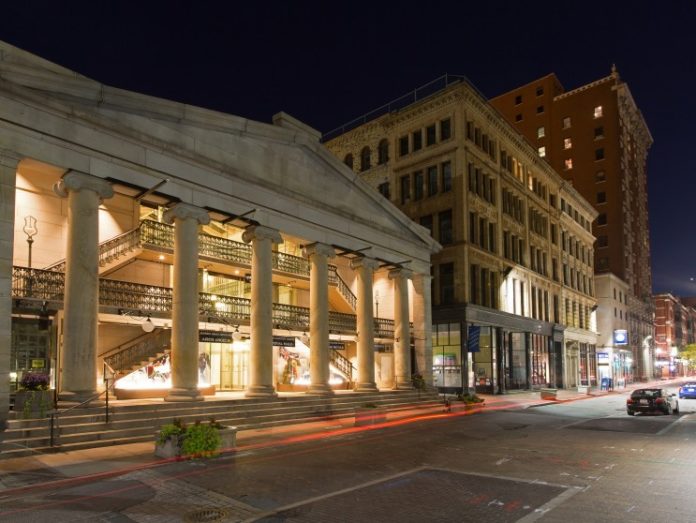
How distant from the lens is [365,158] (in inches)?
2138

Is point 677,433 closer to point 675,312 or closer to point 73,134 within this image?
point 73,134

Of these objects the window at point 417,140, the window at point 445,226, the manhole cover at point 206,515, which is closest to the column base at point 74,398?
the manhole cover at point 206,515

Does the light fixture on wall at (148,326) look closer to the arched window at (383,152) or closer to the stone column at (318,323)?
the stone column at (318,323)

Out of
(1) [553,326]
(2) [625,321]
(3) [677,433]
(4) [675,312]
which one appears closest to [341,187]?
(3) [677,433]

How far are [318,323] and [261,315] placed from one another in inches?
160

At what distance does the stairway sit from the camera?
17156mm

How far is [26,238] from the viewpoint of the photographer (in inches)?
1003

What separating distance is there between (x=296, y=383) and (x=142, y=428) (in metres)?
16.2

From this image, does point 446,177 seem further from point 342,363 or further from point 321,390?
point 321,390

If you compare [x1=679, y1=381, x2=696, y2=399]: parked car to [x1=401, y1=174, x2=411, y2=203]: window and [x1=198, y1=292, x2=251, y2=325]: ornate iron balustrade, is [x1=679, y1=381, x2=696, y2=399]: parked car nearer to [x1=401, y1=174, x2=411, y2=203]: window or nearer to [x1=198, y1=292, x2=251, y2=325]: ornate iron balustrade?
[x1=401, y1=174, x2=411, y2=203]: window

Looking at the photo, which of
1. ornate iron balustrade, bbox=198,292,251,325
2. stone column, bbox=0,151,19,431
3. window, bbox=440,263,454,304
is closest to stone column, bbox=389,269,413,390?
window, bbox=440,263,454,304

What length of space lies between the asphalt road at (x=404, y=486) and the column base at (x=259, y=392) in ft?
21.2

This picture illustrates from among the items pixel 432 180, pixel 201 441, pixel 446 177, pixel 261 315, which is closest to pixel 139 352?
pixel 261 315

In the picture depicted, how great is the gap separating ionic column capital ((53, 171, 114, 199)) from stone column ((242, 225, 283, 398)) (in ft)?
24.3
